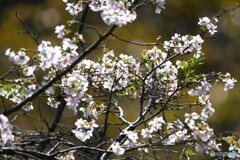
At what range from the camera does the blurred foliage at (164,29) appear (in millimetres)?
13086

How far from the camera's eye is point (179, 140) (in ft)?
9.66

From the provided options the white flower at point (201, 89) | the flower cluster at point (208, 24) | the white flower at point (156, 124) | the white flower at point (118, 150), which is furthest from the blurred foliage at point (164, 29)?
the white flower at point (118, 150)

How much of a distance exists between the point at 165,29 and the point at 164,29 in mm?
38

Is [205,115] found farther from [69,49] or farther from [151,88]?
[69,49]

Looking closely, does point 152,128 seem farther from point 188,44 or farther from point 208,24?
point 208,24

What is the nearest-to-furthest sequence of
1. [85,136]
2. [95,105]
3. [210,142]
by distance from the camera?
[210,142], [85,136], [95,105]

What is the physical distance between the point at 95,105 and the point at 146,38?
33.0ft

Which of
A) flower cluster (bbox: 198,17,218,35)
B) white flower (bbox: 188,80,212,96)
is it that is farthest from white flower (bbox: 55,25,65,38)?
flower cluster (bbox: 198,17,218,35)

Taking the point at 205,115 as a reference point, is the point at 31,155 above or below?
below

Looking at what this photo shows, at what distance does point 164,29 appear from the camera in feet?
45.7

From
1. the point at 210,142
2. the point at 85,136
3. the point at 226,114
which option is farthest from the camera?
the point at 226,114

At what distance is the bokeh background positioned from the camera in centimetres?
1308

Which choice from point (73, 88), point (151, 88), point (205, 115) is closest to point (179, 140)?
point (205, 115)

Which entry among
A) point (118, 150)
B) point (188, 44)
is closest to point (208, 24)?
point (188, 44)
